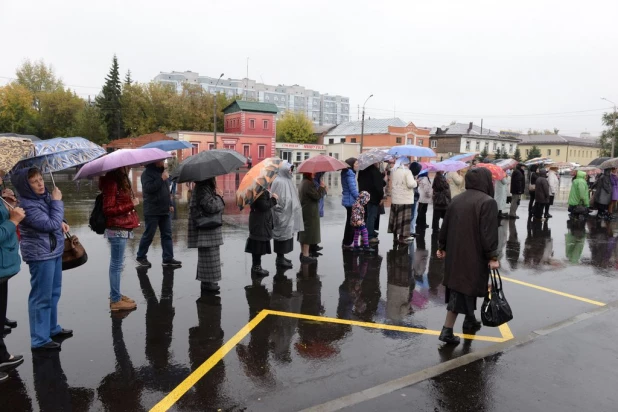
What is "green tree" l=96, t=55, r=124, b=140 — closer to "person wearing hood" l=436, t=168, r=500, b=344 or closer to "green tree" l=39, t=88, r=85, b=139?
"green tree" l=39, t=88, r=85, b=139

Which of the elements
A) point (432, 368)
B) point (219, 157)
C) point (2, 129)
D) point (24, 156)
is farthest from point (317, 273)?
point (2, 129)

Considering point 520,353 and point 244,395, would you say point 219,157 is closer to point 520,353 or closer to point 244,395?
point 244,395

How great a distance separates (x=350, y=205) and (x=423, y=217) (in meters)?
3.25

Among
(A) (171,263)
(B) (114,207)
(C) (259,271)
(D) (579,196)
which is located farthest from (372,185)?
(D) (579,196)

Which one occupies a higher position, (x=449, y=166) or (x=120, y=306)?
(x=449, y=166)

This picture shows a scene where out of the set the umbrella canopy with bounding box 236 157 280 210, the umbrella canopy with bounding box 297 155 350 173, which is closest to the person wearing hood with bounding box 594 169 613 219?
the umbrella canopy with bounding box 297 155 350 173

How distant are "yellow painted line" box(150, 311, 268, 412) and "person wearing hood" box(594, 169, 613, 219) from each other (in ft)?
42.4

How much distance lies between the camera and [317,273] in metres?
7.43

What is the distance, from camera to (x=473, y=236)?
14.8 feet

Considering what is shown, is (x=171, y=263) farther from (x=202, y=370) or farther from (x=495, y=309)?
(x=495, y=309)

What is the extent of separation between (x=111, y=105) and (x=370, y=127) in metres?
39.6

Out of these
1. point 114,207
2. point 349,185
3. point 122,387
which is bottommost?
point 122,387

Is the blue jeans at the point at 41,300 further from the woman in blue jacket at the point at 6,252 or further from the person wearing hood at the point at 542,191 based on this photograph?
the person wearing hood at the point at 542,191

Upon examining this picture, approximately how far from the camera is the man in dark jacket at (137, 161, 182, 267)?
7.44 metres
